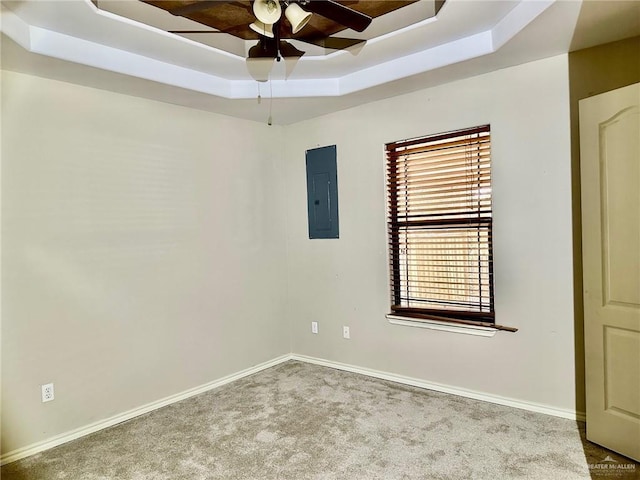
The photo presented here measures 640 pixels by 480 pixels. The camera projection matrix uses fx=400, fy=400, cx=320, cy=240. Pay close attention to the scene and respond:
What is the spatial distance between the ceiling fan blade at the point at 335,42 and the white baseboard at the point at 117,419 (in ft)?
9.20

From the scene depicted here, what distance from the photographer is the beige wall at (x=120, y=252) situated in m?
2.49

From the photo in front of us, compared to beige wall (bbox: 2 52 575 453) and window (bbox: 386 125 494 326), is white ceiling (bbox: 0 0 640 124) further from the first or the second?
window (bbox: 386 125 494 326)

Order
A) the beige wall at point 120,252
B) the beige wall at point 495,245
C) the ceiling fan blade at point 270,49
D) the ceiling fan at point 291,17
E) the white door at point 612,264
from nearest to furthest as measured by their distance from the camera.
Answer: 1. the ceiling fan at point 291,17
2. the white door at point 612,264
3. the ceiling fan blade at point 270,49
4. the beige wall at point 120,252
5. the beige wall at point 495,245

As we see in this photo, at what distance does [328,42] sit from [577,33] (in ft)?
4.79

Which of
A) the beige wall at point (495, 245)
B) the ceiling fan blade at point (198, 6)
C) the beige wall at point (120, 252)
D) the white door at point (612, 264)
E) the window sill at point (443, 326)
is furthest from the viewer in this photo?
the window sill at point (443, 326)

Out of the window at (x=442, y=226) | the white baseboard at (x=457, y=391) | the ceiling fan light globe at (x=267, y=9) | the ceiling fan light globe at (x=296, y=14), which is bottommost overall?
the white baseboard at (x=457, y=391)

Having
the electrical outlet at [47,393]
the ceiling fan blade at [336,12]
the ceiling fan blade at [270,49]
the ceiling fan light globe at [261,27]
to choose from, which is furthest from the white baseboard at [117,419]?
the ceiling fan blade at [336,12]

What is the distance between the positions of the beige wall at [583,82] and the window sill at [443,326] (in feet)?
1.86

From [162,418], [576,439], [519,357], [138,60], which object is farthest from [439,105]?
[162,418]

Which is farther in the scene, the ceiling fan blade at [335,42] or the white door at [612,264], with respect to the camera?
the ceiling fan blade at [335,42]

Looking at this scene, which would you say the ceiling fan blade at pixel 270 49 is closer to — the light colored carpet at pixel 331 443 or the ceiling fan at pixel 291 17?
the ceiling fan at pixel 291 17

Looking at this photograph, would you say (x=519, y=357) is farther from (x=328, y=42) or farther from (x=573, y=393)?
(x=328, y=42)

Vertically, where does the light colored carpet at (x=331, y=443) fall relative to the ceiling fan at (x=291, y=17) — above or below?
below

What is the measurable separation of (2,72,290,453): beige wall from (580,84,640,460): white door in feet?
8.72
